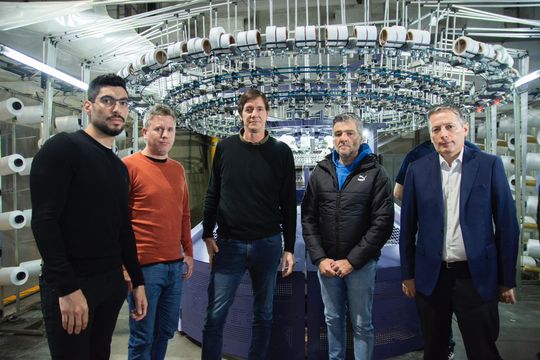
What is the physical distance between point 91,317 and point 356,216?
148 cm

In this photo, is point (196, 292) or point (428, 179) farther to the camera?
point (196, 292)

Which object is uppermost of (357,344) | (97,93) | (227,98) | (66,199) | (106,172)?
(227,98)

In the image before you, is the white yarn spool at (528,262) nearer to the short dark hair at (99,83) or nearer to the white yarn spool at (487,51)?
the white yarn spool at (487,51)

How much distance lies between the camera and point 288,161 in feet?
7.74

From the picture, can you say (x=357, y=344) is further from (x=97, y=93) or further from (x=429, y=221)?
(x=97, y=93)

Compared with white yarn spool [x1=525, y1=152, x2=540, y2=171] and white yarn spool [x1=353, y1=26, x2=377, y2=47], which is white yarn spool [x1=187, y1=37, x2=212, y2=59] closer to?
white yarn spool [x1=353, y1=26, x2=377, y2=47]

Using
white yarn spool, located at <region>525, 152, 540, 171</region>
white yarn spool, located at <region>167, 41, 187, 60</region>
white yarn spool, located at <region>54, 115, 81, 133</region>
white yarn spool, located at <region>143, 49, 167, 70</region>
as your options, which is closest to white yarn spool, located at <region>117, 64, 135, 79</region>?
white yarn spool, located at <region>143, 49, 167, 70</region>

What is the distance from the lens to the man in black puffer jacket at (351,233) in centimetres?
220

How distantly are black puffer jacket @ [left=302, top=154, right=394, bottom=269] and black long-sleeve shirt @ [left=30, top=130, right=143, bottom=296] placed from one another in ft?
3.86

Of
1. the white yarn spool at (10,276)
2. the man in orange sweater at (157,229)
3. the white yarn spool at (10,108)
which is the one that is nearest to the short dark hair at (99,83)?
the man in orange sweater at (157,229)

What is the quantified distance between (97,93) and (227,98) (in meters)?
1.69

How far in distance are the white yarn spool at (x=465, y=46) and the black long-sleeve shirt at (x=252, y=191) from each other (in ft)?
4.22

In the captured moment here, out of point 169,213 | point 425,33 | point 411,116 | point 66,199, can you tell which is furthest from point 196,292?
point 411,116

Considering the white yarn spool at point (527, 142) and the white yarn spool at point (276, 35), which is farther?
the white yarn spool at point (527, 142)
